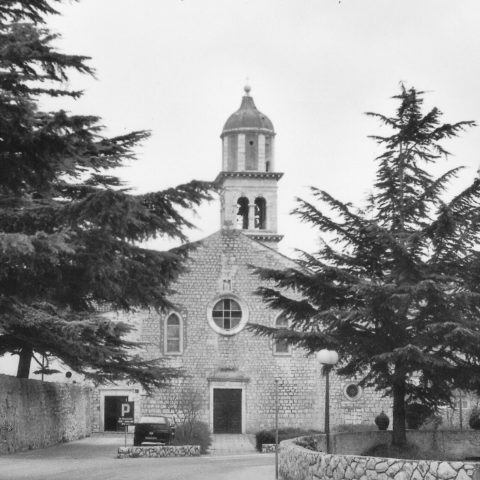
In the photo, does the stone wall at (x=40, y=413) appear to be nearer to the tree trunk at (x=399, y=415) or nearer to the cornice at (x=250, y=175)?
the tree trunk at (x=399, y=415)

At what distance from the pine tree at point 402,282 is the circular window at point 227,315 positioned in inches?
659

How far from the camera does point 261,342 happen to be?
41.3 meters

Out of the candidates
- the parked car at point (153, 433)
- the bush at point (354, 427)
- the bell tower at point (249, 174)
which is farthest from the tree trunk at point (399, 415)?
the bell tower at point (249, 174)

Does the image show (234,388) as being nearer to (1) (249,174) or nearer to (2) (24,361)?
(2) (24,361)

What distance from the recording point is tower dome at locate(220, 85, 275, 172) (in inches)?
2094

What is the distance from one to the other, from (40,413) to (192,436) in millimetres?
4887

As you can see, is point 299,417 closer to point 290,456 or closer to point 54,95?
point 290,456

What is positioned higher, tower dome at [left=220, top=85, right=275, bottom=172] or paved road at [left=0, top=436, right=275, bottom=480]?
tower dome at [left=220, top=85, right=275, bottom=172]

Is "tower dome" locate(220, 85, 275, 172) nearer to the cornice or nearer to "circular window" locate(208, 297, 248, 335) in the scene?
the cornice

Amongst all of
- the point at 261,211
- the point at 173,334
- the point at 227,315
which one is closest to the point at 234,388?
the point at 227,315

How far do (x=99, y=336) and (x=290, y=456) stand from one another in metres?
11.5

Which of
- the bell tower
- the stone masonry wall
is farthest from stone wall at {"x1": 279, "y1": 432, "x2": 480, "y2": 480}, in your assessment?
the bell tower

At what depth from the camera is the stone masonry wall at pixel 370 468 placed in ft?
46.7

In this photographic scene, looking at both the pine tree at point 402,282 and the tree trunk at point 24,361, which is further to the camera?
the tree trunk at point 24,361
